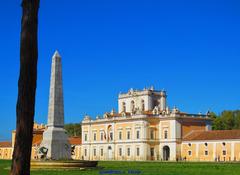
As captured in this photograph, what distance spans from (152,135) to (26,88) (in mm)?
58888

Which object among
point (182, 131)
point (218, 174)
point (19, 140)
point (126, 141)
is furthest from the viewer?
point (126, 141)

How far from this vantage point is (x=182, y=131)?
62656 mm

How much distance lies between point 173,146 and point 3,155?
3710cm

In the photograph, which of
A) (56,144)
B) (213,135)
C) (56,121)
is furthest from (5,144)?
(56,121)

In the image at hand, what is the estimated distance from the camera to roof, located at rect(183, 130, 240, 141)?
55875 mm

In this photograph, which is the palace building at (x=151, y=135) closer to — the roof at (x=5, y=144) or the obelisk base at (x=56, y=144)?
the roof at (x=5, y=144)

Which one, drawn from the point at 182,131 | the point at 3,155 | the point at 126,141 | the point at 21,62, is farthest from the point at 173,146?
the point at 21,62

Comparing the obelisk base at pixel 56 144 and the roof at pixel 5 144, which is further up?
the roof at pixel 5 144

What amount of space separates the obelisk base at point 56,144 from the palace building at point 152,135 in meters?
27.1

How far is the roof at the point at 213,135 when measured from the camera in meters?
55.9

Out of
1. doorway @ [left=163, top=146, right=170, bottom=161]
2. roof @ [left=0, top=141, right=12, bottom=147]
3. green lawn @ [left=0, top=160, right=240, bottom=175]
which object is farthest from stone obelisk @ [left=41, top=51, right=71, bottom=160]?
roof @ [left=0, top=141, right=12, bottom=147]

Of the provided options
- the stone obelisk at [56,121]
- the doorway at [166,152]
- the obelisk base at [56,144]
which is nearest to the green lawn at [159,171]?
the obelisk base at [56,144]

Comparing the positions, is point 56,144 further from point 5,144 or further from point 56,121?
point 5,144

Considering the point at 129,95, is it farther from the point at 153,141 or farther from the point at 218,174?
the point at 218,174
